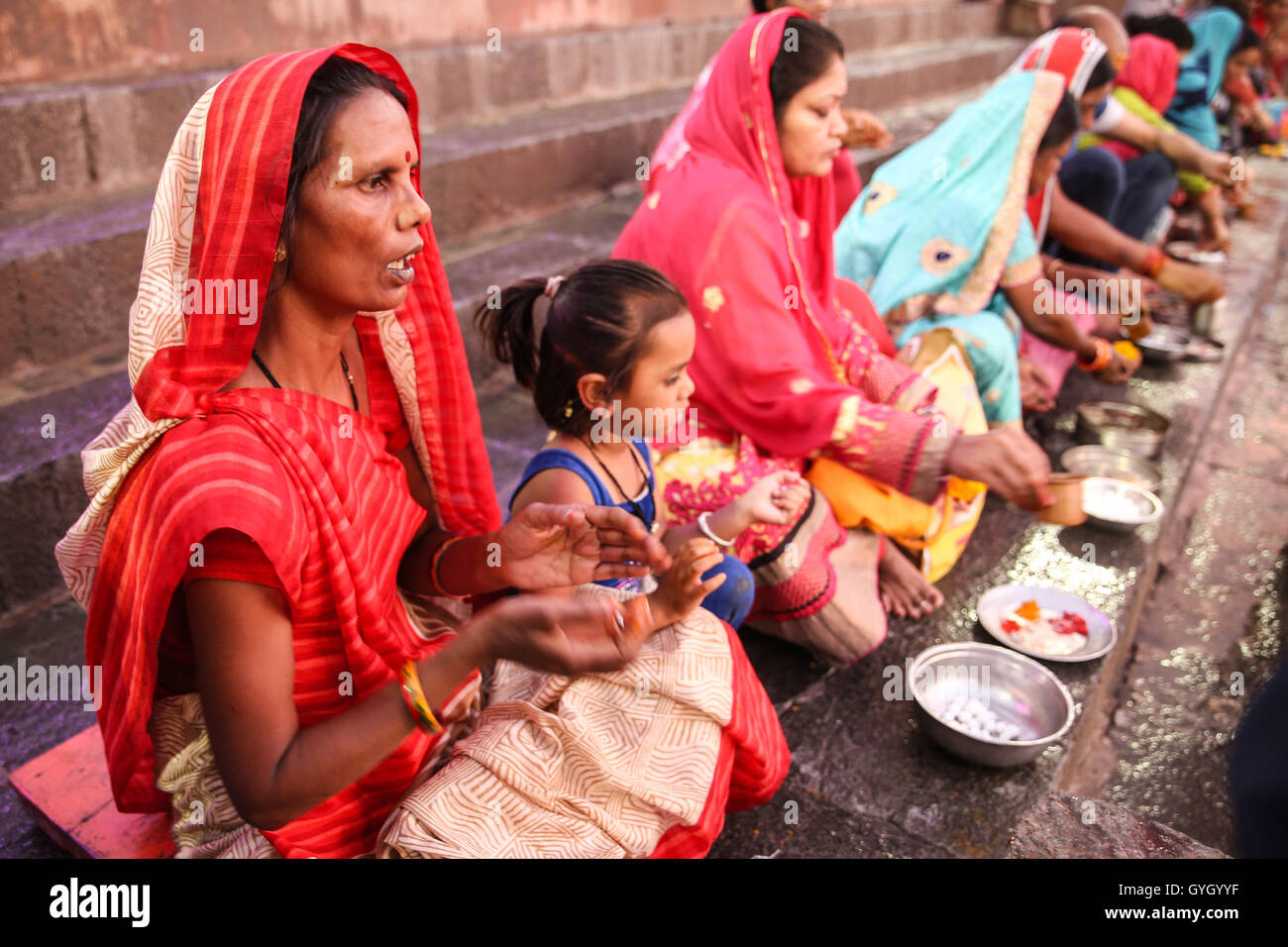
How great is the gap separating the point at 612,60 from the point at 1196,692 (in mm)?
5145

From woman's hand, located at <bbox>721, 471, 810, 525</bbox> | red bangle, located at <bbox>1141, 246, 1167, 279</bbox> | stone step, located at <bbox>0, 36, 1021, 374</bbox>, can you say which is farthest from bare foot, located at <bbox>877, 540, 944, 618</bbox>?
stone step, located at <bbox>0, 36, 1021, 374</bbox>

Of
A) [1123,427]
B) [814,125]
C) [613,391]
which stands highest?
[814,125]

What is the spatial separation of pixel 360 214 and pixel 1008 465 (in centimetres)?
178

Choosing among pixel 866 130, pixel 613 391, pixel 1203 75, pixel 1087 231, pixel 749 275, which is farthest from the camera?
pixel 1203 75

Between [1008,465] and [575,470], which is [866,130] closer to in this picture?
[1008,465]

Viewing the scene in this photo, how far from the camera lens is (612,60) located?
641 centimetres

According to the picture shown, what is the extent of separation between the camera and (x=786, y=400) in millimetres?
2684

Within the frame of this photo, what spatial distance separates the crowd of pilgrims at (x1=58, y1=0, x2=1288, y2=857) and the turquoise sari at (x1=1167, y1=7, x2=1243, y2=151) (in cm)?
570

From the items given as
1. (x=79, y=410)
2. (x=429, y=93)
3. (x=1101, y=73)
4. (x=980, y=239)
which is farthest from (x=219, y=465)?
(x=1101, y=73)

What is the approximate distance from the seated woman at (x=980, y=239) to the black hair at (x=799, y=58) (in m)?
1.12

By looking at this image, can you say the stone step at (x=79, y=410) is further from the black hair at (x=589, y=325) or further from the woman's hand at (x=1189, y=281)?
the woman's hand at (x=1189, y=281)

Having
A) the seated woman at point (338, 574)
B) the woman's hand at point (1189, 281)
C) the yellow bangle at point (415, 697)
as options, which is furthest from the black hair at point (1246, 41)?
the yellow bangle at point (415, 697)

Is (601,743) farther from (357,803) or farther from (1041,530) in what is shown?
(1041,530)

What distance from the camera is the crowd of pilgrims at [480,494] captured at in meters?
1.45
